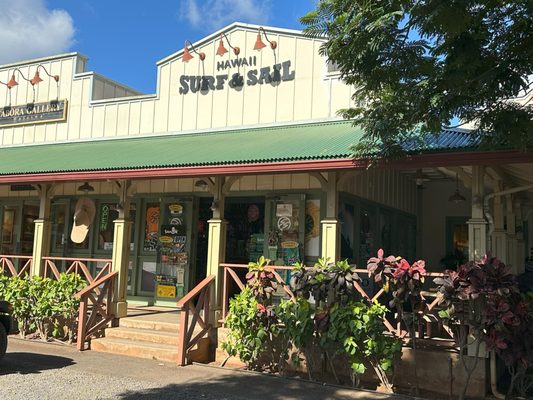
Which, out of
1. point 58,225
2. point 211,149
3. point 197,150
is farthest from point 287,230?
point 58,225

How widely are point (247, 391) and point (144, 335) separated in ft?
9.39

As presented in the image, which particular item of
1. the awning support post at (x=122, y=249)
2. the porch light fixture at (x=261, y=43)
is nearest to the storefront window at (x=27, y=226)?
the awning support post at (x=122, y=249)

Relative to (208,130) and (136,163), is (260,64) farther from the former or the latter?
(136,163)

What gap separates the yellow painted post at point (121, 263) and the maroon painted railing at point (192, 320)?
180 cm

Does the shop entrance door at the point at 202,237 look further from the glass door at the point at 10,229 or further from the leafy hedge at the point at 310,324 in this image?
the glass door at the point at 10,229

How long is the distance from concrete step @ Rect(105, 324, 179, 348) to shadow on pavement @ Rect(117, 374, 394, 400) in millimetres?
1656

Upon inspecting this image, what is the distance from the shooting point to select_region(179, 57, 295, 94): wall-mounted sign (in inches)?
427

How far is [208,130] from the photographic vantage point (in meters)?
11.5

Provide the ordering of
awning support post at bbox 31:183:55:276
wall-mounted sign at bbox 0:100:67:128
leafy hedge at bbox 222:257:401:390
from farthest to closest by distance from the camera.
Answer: wall-mounted sign at bbox 0:100:67:128 → awning support post at bbox 31:183:55:276 → leafy hedge at bbox 222:257:401:390

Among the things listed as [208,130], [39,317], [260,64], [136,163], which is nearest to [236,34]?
[260,64]

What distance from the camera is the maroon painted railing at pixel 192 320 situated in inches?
315

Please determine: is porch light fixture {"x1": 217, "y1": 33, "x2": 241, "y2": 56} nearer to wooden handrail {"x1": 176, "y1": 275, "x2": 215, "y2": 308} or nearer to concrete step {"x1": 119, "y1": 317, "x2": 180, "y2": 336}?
wooden handrail {"x1": 176, "y1": 275, "x2": 215, "y2": 308}

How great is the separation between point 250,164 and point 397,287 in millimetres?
2783

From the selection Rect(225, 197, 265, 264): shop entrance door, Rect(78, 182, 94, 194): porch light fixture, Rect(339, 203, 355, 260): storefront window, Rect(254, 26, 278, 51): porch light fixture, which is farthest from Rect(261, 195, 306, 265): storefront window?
Rect(78, 182, 94, 194): porch light fixture
